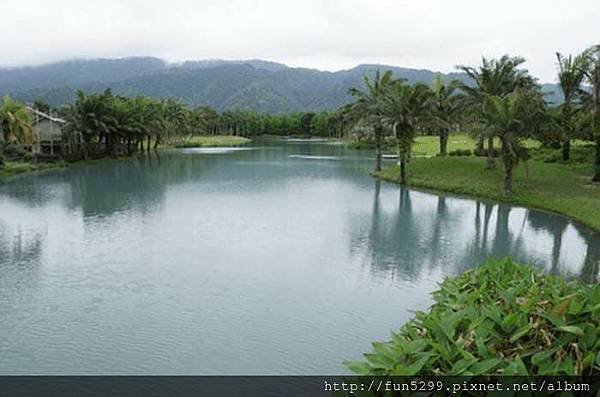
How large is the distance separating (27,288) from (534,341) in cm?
1136

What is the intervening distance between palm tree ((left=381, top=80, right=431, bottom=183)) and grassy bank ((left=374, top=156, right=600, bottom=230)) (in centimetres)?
266

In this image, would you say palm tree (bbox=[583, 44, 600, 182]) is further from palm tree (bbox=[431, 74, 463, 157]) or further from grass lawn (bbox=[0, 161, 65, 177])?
grass lawn (bbox=[0, 161, 65, 177])

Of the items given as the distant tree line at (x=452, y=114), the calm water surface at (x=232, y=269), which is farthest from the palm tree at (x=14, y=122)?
the calm water surface at (x=232, y=269)

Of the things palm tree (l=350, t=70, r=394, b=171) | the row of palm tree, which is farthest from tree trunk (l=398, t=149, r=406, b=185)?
palm tree (l=350, t=70, r=394, b=171)

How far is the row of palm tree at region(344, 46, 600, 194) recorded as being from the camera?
23750mm

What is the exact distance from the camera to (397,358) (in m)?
3.09

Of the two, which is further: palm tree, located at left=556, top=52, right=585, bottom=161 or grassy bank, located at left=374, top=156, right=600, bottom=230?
palm tree, located at left=556, top=52, right=585, bottom=161

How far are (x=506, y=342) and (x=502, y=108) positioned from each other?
73.1ft

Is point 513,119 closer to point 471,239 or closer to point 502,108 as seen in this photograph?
point 502,108

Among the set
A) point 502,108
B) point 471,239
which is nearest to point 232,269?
point 471,239

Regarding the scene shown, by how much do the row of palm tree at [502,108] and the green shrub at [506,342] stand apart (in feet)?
71.4

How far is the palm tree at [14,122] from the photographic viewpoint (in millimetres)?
41750

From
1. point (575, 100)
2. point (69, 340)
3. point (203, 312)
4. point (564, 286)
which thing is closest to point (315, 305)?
point (203, 312)

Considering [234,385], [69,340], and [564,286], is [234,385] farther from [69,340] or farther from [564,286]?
[564,286]
